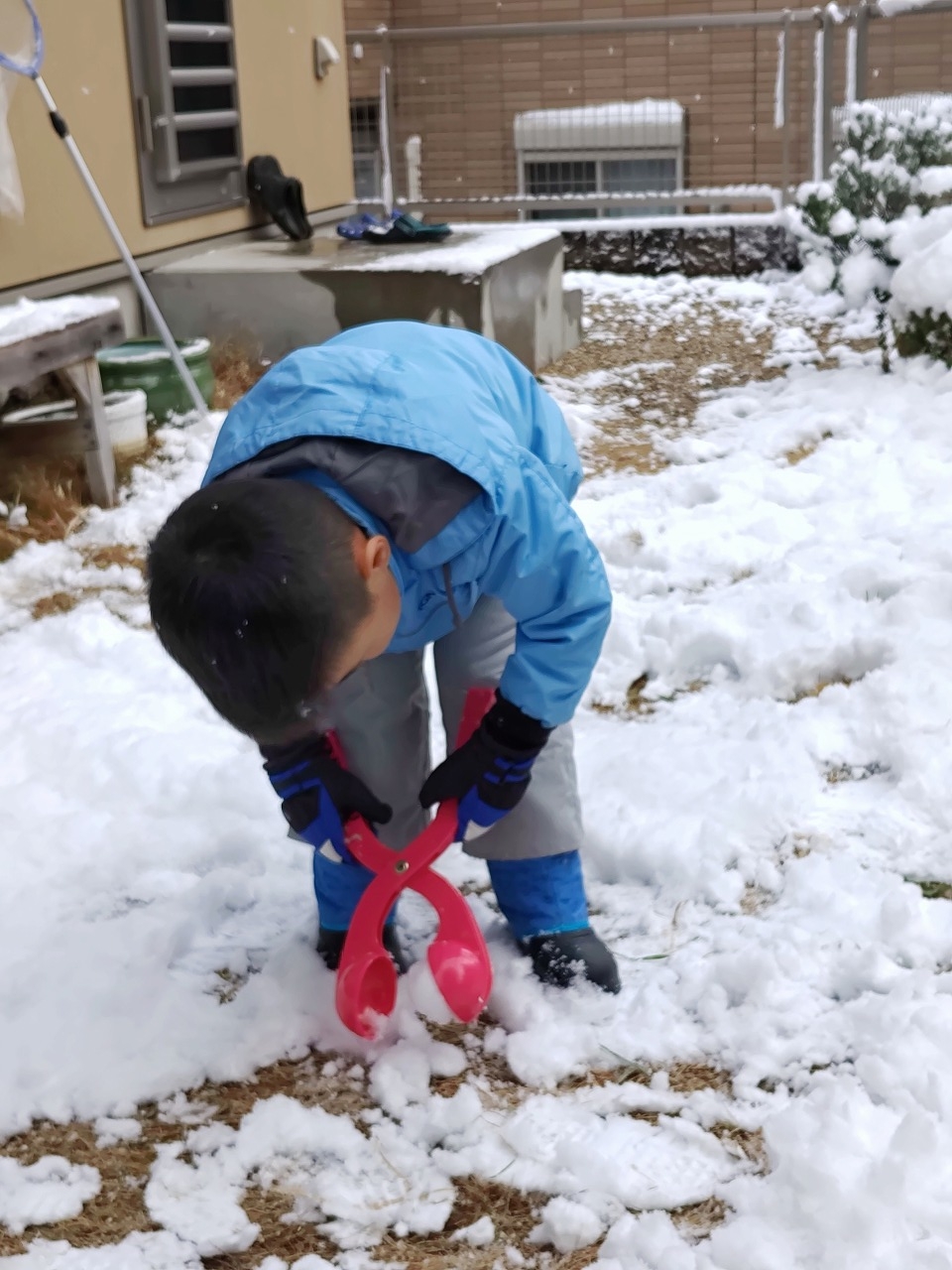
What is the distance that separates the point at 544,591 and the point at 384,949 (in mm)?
668

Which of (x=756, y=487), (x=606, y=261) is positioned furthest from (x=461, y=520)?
(x=606, y=261)

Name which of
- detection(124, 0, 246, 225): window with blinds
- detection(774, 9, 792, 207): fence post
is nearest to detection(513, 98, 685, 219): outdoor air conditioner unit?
detection(774, 9, 792, 207): fence post

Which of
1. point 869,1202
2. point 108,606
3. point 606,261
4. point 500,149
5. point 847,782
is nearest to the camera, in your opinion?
point 869,1202

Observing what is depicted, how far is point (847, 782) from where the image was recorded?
260 cm

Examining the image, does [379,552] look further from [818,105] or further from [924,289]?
[818,105]

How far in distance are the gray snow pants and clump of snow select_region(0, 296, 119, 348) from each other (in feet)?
7.49

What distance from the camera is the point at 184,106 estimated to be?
6.17m

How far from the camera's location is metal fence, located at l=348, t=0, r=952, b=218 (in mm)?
8531

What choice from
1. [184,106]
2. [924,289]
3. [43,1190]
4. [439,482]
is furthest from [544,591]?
[184,106]

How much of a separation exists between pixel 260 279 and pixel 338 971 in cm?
436

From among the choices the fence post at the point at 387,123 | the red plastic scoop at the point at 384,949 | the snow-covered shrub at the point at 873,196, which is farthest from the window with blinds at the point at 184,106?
the red plastic scoop at the point at 384,949

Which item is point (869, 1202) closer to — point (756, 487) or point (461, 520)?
point (461, 520)

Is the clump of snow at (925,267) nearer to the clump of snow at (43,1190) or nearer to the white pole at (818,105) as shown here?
the white pole at (818,105)

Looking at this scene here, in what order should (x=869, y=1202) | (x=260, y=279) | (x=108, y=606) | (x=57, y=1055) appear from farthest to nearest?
Answer: (x=260, y=279) → (x=108, y=606) → (x=57, y=1055) → (x=869, y=1202)
